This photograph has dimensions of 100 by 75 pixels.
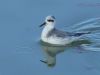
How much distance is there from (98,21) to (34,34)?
1.37 meters

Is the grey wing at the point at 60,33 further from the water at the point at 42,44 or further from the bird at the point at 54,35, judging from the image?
the water at the point at 42,44

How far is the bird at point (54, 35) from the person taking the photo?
9359 mm

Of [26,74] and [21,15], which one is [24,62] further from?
[21,15]

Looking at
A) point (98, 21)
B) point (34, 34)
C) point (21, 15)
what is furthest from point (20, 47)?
point (98, 21)

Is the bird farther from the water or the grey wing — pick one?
the water

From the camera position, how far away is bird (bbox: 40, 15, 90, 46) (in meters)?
9.36

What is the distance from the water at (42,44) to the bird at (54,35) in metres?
0.11

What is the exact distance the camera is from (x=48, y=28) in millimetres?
9445

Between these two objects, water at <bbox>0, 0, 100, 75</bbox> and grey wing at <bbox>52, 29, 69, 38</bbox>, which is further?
grey wing at <bbox>52, 29, 69, 38</bbox>

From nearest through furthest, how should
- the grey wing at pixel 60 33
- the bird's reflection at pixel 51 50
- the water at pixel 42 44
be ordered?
1. the water at pixel 42 44
2. the bird's reflection at pixel 51 50
3. the grey wing at pixel 60 33

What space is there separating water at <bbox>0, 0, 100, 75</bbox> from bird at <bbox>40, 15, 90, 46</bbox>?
106 millimetres

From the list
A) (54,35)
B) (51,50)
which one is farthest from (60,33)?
(51,50)

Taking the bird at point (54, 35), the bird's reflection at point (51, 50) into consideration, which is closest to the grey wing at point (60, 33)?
the bird at point (54, 35)

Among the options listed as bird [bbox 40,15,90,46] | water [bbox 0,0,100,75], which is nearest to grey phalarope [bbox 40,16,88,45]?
bird [bbox 40,15,90,46]
